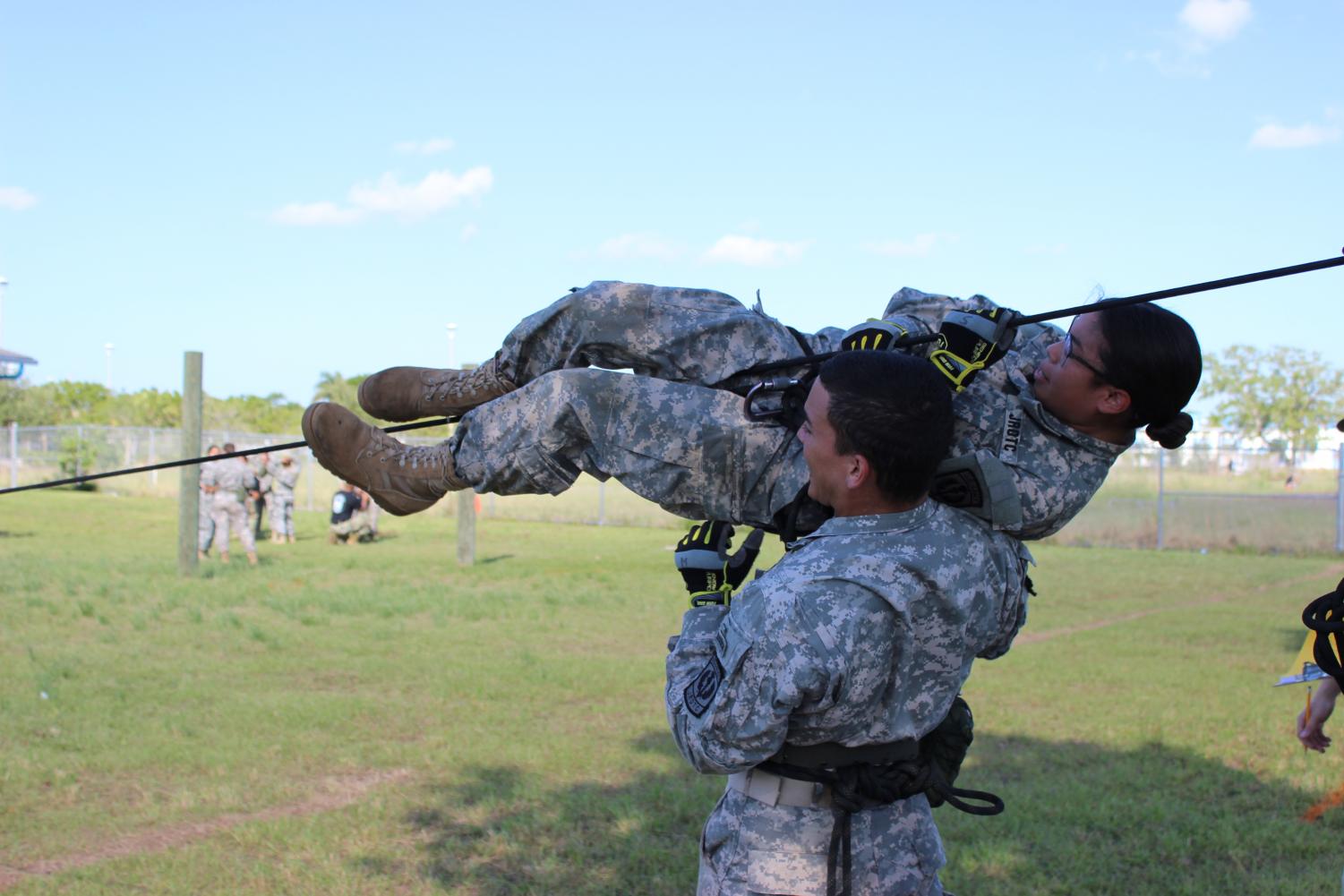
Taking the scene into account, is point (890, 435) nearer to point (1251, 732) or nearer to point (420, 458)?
point (420, 458)

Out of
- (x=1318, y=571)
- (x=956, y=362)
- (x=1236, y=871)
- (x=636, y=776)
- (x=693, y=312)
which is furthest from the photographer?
(x=1318, y=571)

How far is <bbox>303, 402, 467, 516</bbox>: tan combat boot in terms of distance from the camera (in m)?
3.18

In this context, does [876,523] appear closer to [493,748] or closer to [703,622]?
[703,622]

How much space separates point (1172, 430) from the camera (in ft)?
9.78

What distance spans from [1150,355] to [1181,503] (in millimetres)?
22411

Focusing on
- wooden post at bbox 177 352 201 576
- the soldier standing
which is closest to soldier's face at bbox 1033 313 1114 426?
the soldier standing

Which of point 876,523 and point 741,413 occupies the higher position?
point 741,413

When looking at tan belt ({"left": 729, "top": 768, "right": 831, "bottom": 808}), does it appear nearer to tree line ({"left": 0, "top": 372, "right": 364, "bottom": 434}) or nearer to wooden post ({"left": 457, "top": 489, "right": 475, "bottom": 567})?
wooden post ({"left": 457, "top": 489, "right": 475, "bottom": 567})

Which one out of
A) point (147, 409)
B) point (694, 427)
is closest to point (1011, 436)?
point (694, 427)

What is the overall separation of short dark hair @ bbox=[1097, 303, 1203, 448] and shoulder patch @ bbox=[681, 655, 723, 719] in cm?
116

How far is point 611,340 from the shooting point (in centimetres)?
308

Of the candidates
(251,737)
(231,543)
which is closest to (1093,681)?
(251,737)

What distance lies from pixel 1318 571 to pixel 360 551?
15.7 metres

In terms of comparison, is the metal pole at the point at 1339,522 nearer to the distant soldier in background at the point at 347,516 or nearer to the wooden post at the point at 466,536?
the wooden post at the point at 466,536
